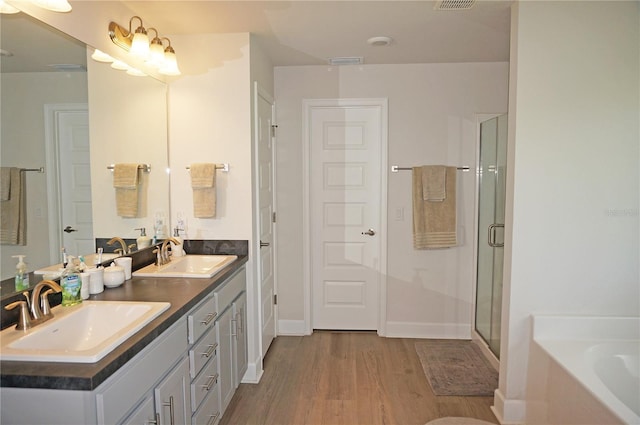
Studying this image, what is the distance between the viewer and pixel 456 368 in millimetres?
3146

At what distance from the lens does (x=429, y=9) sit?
7.98 feet

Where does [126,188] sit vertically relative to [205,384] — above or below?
above

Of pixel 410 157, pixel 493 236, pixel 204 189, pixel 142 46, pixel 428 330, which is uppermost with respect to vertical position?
pixel 142 46

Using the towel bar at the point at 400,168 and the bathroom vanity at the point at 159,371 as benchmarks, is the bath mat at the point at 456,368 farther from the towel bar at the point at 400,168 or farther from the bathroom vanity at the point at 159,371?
the towel bar at the point at 400,168

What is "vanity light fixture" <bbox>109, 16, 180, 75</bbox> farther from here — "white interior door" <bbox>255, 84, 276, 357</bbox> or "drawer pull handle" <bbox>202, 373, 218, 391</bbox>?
"drawer pull handle" <bbox>202, 373, 218, 391</bbox>

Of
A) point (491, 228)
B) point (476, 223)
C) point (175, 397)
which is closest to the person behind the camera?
point (175, 397)

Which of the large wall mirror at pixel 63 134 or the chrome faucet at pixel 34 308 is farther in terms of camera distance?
the large wall mirror at pixel 63 134

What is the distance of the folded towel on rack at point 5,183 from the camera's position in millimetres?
1524

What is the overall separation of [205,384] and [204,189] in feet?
4.23

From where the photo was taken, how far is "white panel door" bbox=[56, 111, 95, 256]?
185 centimetres

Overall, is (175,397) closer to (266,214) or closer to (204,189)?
(204,189)

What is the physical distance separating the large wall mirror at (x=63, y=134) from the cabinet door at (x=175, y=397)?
0.69 metres

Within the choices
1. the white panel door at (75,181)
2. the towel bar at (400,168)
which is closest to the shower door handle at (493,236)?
the towel bar at (400,168)

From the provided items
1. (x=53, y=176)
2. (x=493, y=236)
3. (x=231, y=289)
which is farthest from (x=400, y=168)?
(x=53, y=176)
